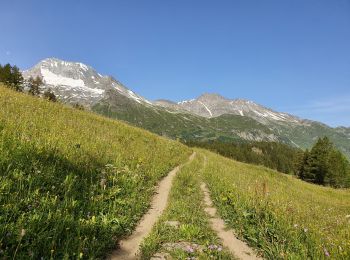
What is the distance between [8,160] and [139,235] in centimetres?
368

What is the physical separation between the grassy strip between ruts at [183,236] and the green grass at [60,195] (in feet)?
2.63

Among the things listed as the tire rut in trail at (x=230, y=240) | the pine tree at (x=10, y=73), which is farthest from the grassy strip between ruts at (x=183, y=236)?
the pine tree at (x=10, y=73)

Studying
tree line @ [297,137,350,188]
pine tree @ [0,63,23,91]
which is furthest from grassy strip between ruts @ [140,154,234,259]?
pine tree @ [0,63,23,91]

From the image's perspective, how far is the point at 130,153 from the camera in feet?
55.6

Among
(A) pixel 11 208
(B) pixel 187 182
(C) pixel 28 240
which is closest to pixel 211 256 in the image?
(C) pixel 28 240

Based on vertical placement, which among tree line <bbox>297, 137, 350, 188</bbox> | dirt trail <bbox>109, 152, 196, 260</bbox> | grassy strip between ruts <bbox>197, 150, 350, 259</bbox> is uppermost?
tree line <bbox>297, 137, 350, 188</bbox>

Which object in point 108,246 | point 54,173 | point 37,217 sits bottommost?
point 108,246

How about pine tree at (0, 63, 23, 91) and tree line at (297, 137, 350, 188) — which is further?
pine tree at (0, 63, 23, 91)

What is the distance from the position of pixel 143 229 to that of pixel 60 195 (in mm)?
2274

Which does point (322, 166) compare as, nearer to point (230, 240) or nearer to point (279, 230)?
point (279, 230)

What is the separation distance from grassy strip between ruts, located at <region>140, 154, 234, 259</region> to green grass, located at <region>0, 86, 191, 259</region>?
802mm

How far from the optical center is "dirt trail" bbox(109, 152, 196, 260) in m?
7.33

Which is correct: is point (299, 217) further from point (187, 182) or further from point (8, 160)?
point (8, 160)

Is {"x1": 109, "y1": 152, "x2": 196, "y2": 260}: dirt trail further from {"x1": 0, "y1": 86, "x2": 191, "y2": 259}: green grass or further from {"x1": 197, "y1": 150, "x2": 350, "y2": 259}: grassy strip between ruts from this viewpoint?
{"x1": 197, "y1": 150, "x2": 350, "y2": 259}: grassy strip between ruts
